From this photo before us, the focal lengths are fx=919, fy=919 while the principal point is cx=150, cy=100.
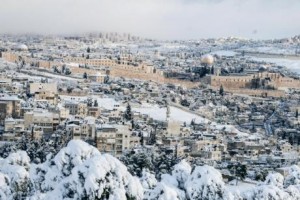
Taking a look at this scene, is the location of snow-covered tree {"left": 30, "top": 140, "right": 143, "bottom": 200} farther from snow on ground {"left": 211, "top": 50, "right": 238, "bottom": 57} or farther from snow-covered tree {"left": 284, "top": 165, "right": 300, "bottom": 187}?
snow on ground {"left": 211, "top": 50, "right": 238, "bottom": 57}

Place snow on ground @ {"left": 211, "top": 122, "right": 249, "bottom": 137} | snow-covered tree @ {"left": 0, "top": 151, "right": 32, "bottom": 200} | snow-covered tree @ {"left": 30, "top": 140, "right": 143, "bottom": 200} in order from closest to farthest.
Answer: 1. snow-covered tree @ {"left": 30, "top": 140, "right": 143, "bottom": 200}
2. snow-covered tree @ {"left": 0, "top": 151, "right": 32, "bottom": 200}
3. snow on ground @ {"left": 211, "top": 122, "right": 249, "bottom": 137}

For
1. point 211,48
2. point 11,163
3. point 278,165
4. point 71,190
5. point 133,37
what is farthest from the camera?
point 133,37

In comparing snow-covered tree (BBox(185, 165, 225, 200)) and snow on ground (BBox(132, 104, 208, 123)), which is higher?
snow-covered tree (BBox(185, 165, 225, 200))

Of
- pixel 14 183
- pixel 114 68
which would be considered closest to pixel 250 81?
pixel 114 68

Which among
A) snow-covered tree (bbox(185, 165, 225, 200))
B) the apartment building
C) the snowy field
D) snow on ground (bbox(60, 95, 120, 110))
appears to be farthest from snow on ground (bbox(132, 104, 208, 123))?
snow-covered tree (bbox(185, 165, 225, 200))

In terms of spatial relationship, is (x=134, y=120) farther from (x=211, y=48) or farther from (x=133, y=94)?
(x=211, y=48)

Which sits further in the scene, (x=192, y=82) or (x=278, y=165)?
(x=192, y=82)

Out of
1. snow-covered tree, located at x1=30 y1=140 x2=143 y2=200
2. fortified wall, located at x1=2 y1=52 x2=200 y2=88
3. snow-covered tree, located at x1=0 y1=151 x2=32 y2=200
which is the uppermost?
snow-covered tree, located at x1=30 y1=140 x2=143 y2=200

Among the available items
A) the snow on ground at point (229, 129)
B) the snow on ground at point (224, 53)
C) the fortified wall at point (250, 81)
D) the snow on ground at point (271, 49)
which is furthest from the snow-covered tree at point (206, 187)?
the snow on ground at point (271, 49)

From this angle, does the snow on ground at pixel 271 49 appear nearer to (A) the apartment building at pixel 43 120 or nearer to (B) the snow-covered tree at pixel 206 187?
(A) the apartment building at pixel 43 120

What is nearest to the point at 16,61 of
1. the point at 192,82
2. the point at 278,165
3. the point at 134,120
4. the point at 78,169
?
the point at 192,82

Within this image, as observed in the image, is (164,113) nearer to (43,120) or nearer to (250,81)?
(43,120)
